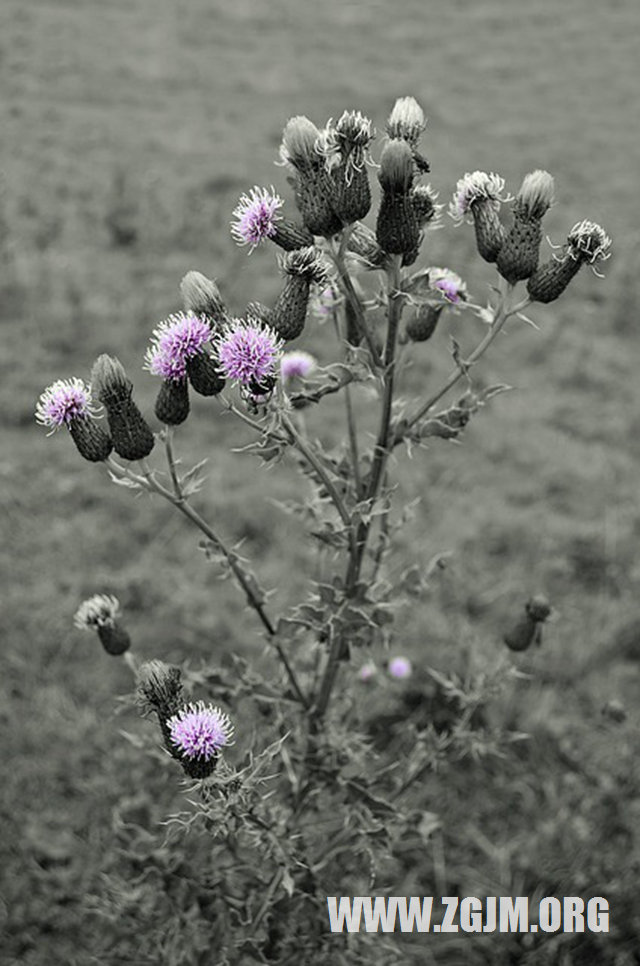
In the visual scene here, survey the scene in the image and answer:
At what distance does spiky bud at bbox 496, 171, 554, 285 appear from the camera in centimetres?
212

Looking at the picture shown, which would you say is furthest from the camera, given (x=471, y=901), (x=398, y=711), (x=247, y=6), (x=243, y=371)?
(x=247, y=6)

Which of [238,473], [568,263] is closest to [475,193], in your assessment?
[568,263]

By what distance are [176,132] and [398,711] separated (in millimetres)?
7196

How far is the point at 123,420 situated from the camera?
2.15 metres

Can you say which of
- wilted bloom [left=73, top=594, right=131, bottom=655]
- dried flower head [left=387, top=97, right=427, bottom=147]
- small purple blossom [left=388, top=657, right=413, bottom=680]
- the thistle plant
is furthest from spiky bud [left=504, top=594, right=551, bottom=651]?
dried flower head [left=387, top=97, right=427, bottom=147]

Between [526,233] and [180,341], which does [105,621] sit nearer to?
[180,341]

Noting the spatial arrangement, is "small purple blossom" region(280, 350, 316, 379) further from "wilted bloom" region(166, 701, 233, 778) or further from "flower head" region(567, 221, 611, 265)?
"wilted bloom" region(166, 701, 233, 778)

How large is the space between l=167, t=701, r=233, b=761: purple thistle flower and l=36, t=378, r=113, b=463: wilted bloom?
0.59 metres

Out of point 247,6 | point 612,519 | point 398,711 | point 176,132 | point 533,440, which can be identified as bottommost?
point 398,711

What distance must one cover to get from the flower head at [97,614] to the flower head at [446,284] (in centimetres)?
112

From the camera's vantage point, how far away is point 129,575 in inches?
179

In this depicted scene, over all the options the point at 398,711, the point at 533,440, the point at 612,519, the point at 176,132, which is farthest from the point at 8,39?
the point at 398,711

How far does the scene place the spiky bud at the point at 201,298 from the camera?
6.91 feet

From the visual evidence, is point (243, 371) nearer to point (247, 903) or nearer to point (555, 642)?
point (247, 903)
